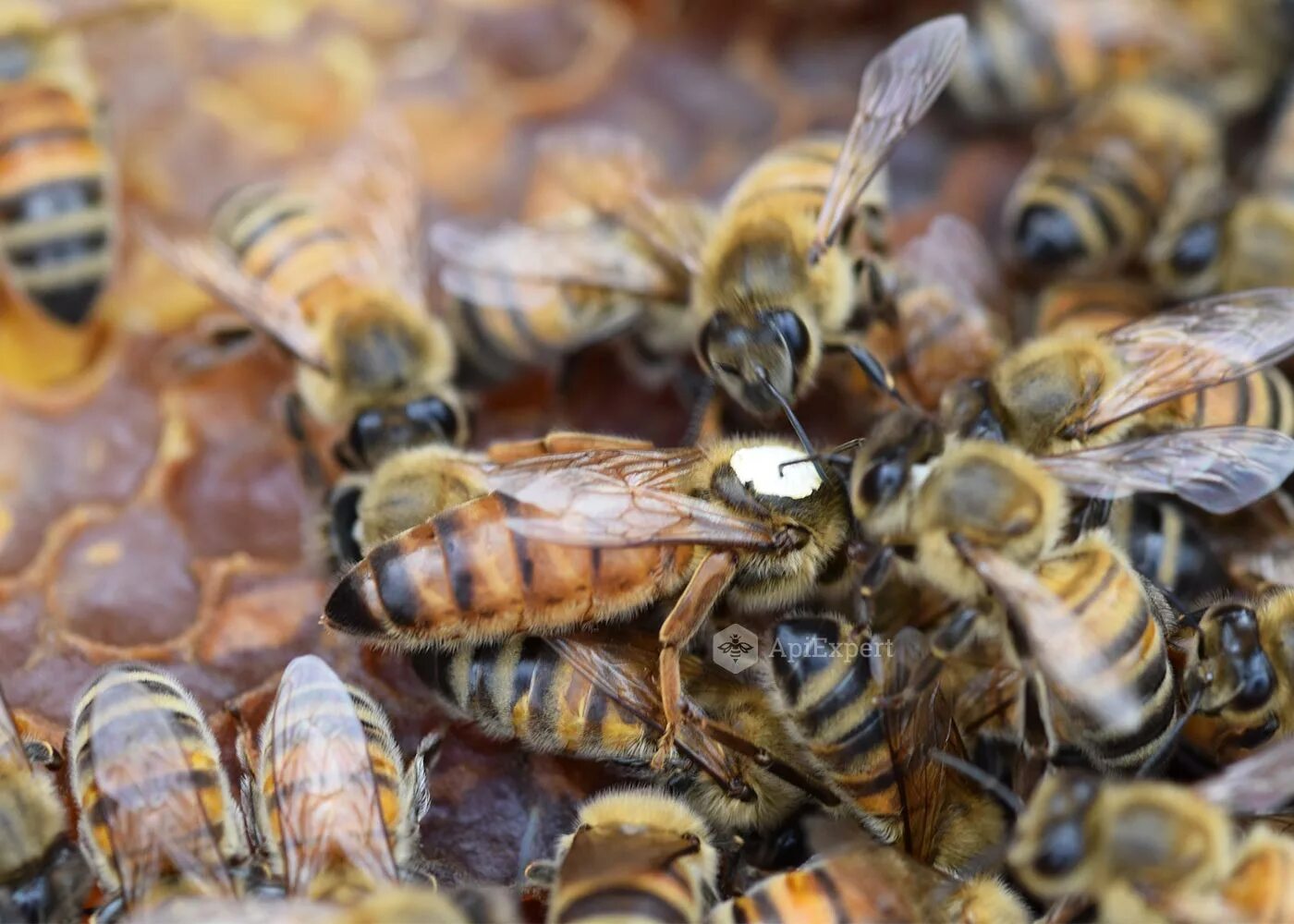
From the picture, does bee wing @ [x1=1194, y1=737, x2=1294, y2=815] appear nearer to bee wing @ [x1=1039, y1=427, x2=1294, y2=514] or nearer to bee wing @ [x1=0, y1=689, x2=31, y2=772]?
bee wing @ [x1=1039, y1=427, x2=1294, y2=514]

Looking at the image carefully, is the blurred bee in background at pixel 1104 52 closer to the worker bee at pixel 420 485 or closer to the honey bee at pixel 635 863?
the worker bee at pixel 420 485

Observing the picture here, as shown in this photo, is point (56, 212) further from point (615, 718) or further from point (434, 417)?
point (615, 718)

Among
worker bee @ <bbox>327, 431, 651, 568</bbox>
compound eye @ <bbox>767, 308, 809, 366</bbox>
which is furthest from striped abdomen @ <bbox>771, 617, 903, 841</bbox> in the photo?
compound eye @ <bbox>767, 308, 809, 366</bbox>

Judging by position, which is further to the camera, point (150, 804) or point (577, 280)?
point (577, 280)

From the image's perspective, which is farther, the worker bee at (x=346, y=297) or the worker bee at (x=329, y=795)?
the worker bee at (x=346, y=297)

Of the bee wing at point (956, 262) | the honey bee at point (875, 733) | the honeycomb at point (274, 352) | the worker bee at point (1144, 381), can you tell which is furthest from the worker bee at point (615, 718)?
the bee wing at point (956, 262)

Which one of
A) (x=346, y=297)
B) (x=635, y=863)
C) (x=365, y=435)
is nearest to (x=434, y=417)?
(x=365, y=435)
